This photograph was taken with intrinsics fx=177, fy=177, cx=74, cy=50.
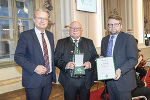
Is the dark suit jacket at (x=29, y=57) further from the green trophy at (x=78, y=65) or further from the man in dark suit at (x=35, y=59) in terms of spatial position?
the green trophy at (x=78, y=65)

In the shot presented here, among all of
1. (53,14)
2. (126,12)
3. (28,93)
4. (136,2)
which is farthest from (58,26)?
(136,2)

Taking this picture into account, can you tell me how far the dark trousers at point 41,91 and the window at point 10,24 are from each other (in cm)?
309

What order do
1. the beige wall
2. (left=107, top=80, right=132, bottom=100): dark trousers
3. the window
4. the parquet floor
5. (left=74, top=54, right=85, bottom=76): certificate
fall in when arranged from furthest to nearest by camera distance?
1. the window
2. the beige wall
3. the parquet floor
4. (left=74, top=54, right=85, bottom=76): certificate
5. (left=107, top=80, right=132, bottom=100): dark trousers

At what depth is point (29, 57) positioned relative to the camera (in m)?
1.85

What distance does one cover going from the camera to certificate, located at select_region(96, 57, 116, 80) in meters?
1.81

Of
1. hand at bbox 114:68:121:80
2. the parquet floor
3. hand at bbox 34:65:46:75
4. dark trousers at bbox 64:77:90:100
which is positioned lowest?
the parquet floor

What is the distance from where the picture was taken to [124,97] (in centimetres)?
188

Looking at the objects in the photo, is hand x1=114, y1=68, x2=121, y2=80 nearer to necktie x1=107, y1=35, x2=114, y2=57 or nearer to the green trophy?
necktie x1=107, y1=35, x2=114, y2=57

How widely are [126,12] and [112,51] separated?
708cm

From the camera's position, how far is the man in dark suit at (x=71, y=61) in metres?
2.11

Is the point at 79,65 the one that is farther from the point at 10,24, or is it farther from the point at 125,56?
the point at 10,24

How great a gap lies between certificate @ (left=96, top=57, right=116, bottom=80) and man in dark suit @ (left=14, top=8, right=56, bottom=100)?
21.8 inches

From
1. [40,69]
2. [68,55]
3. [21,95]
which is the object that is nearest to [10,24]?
[21,95]

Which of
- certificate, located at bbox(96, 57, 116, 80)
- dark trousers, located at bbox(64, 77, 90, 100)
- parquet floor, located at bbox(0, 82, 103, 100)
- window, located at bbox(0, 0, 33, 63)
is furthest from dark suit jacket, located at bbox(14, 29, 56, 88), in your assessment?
window, located at bbox(0, 0, 33, 63)
